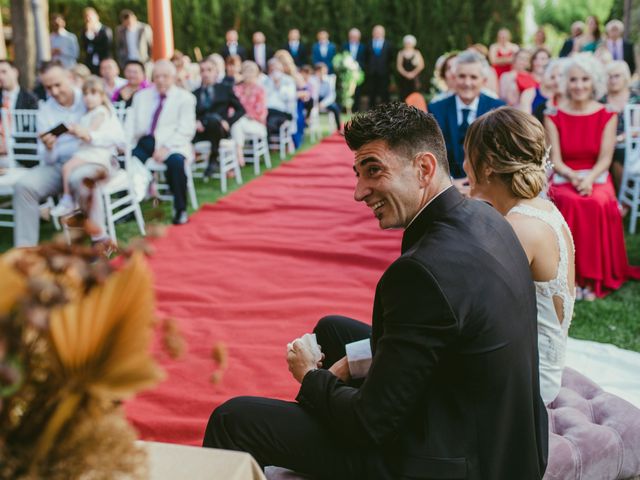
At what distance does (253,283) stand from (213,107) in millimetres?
4102

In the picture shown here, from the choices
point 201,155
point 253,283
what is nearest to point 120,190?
point 253,283

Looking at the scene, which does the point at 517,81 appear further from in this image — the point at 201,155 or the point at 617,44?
the point at 201,155

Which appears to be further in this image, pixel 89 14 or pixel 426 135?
pixel 89 14

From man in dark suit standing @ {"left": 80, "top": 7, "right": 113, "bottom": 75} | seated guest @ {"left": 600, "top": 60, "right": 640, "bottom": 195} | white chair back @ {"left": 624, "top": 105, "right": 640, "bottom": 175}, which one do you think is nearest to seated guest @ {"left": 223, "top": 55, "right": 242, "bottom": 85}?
man in dark suit standing @ {"left": 80, "top": 7, "right": 113, "bottom": 75}

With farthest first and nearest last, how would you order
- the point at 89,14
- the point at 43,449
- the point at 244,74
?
1. the point at 89,14
2. the point at 244,74
3. the point at 43,449

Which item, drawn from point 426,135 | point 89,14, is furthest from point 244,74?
point 426,135

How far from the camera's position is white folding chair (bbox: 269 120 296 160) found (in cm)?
951

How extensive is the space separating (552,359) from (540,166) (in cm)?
68

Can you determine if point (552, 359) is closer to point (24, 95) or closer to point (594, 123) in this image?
point (594, 123)

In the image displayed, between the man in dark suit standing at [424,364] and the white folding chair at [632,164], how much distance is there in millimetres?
4160

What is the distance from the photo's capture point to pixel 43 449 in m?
0.82

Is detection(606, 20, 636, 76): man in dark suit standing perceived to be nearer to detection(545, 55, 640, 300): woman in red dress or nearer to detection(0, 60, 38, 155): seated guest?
detection(545, 55, 640, 300): woman in red dress

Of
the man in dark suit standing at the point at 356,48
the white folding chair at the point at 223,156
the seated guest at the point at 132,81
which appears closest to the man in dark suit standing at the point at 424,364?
the white folding chair at the point at 223,156

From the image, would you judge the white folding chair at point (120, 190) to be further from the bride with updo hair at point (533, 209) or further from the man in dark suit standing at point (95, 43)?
the man in dark suit standing at point (95, 43)
